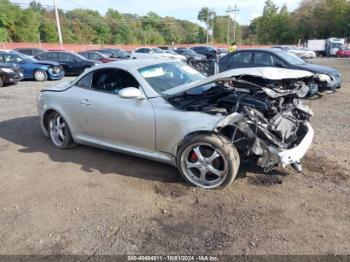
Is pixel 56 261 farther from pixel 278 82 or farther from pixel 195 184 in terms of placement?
pixel 278 82

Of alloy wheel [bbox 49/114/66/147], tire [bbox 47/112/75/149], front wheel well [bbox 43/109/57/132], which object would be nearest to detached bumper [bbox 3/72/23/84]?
front wheel well [bbox 43/109/57/132]

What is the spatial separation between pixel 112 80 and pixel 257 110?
224cm

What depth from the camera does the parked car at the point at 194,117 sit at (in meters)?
3.98

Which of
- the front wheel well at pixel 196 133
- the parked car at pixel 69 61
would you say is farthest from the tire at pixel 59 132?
the parked car at pixel 69 61

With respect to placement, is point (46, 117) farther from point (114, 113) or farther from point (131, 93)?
point (131, 93)

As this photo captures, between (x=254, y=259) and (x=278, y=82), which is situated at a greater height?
(x=278, y=82)

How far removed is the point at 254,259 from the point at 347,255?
0.82 metres

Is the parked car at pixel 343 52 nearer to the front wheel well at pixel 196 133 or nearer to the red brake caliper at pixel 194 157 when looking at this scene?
the front wheel well at pixel 196 133

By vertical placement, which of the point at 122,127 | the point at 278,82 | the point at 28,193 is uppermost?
the point at 278,82

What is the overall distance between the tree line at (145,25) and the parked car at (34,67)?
42811mm

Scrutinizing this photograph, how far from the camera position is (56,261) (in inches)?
117

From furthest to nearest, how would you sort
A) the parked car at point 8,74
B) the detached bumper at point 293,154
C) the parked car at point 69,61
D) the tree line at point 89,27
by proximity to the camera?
the tree line at point 89,27 < the parked car at point 69,61 < the parked car at point 8,74 < the detached bumper at point 293,154

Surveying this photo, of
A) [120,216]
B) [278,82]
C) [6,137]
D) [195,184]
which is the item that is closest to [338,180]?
[278,82]

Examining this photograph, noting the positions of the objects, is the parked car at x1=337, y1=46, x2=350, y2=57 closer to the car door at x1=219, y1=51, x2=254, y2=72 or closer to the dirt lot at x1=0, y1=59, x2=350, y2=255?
the car door at x1=219, y1=51, x2=254, y2=72
